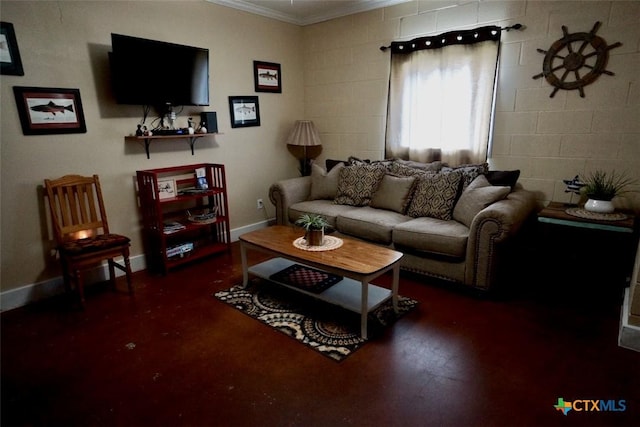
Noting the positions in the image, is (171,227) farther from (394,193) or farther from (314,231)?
(394,193)

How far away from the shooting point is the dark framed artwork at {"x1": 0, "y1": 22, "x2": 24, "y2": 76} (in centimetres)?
245

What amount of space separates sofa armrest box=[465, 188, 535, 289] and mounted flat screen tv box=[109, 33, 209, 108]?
106 inches

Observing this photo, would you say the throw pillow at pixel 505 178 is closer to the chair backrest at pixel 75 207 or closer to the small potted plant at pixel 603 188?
the small potted plant at pixel 603 188

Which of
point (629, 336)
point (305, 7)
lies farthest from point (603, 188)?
point (305, 7)

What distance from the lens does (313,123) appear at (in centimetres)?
461

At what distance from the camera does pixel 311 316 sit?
2.52 meters

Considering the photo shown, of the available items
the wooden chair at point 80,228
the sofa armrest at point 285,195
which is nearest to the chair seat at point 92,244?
the wooden chair at point 80,228

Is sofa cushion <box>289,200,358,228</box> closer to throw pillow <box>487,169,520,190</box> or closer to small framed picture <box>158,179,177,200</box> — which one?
small framed picture <box>158,179,177,200</box>

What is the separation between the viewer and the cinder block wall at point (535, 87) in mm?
2756

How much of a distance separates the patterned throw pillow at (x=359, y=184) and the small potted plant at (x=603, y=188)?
1714 millimetres

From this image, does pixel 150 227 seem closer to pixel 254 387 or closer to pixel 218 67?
pixel 218 67

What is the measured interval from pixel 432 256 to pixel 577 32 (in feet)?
6.91

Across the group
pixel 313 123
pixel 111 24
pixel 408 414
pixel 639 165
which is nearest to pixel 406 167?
pixel 313 123

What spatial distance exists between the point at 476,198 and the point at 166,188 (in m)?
2.69
